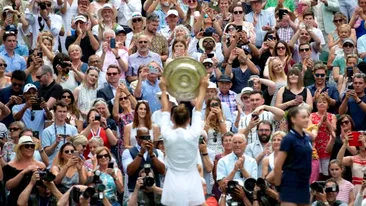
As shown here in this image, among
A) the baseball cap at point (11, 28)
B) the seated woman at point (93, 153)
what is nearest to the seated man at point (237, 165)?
the seated woman at point (93, 153)

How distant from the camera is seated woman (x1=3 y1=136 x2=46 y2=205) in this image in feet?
64.4

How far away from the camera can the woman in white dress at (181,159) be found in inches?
679

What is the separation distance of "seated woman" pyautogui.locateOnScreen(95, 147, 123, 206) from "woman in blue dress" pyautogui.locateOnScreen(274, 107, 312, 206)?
3.55m

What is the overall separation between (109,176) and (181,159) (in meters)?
2.93

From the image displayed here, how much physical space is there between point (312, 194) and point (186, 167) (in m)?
2.43

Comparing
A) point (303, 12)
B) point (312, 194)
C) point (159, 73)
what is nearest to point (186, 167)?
point (312, 194)

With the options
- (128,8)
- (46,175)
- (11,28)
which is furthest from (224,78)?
(46,175)

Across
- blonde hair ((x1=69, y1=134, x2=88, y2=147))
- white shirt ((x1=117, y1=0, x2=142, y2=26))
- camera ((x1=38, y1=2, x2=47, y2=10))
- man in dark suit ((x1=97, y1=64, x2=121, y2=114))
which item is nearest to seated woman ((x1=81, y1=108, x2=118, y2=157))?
blonde hair ((x1=69, y1=134, x2=88, y2=147))

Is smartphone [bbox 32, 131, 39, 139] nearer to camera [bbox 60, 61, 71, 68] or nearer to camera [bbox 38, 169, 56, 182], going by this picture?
camera [bbox 38, 169, 56, 182]

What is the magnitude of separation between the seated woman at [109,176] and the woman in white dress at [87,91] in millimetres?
2714

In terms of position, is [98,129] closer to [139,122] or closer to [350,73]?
[139,122]

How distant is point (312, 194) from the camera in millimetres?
19047

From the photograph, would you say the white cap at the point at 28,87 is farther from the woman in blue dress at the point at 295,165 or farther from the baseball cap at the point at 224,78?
the woman in blue dress at the point at 295,165

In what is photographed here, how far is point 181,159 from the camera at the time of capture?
17.3 meters
